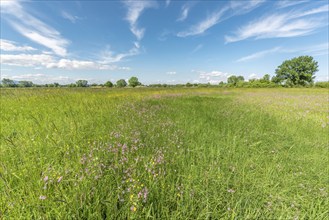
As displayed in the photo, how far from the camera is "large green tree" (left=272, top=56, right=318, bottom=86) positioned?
201 feet

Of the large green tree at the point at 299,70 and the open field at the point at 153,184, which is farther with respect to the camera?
the large green tree at the point at 299,70

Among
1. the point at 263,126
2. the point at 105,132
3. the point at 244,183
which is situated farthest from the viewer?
the point at 263,126

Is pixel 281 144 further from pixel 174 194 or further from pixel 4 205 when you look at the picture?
pixel 4 205

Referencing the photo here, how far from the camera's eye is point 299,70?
63531mm

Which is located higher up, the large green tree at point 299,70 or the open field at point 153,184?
the large green tree at point 299,70

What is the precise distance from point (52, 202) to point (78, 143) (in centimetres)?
149

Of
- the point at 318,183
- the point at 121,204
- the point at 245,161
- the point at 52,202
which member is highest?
the point at 52,202

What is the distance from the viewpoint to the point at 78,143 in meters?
2.59

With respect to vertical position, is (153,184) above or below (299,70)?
below

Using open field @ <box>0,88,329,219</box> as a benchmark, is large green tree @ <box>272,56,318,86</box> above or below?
above

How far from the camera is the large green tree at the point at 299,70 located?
6131 centimetres

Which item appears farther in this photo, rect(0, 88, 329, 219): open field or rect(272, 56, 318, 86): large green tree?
rect(272, 56, 318, 86): large green tree

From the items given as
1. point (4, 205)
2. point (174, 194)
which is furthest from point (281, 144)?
point (4, 205)

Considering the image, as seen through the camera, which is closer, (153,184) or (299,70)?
(153,184)
